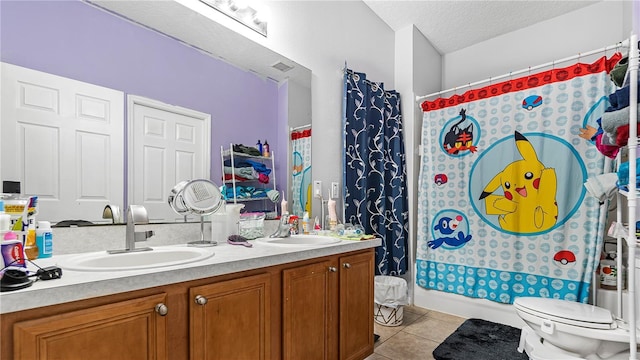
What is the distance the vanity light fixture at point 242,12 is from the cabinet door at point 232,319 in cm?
137

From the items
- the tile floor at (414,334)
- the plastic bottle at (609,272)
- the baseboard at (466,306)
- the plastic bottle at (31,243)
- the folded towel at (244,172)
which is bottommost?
the tile floor at (414,334)

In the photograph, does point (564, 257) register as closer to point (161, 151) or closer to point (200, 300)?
point (200, 300)

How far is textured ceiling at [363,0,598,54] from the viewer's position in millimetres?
2586

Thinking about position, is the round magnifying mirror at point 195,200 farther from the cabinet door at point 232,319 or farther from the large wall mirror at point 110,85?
the cabinet door at point 232,319

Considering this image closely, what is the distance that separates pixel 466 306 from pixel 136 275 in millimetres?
2563

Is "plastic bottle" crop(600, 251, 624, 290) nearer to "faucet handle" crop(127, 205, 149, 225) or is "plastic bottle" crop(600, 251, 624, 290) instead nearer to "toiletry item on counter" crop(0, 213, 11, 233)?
"faucet handle" crop(127, 205, 149, 225)

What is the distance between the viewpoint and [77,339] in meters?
0.79

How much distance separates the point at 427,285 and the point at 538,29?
2517 mm

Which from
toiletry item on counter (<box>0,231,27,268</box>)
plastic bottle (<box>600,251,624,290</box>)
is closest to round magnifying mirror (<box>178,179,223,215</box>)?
toiletry item on counter (<box>0,231,27,268</box>)

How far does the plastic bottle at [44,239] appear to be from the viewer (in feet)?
3.40

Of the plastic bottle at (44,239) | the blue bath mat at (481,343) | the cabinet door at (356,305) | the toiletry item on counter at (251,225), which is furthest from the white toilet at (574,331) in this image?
the plastic bottle at (44,239)

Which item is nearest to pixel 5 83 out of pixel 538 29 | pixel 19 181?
pixel 19 181

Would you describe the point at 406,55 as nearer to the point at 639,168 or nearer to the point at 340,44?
the point at 340,44

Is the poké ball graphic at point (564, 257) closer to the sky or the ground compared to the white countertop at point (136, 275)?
closer to the ground
